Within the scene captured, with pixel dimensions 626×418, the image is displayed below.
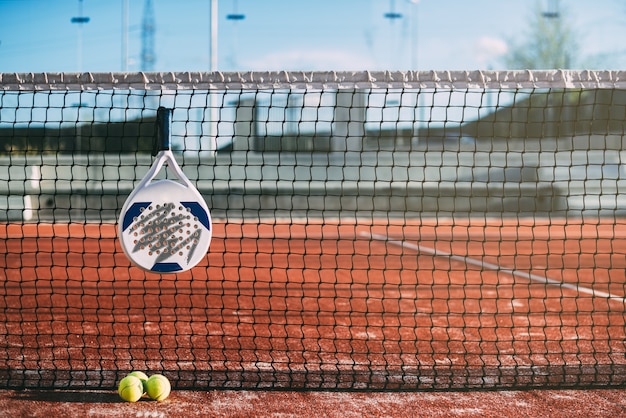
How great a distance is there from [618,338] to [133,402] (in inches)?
136

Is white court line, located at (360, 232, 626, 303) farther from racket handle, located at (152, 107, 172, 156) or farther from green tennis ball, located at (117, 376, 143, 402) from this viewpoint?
green tennis ball, located at (117, 376, 143, 402)

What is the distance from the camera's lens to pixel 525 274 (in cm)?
855

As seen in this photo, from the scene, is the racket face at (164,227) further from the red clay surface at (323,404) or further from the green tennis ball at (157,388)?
the red clay surface at (323,404)

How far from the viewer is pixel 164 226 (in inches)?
136

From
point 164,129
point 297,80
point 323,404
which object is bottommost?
point 323,404

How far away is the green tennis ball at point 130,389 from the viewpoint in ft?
11.1

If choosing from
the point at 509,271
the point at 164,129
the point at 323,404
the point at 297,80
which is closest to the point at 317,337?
the point at 323,404

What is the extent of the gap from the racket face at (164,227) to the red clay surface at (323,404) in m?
0.66

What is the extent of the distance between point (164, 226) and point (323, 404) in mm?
1146

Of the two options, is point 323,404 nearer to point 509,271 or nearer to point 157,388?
point 157,388

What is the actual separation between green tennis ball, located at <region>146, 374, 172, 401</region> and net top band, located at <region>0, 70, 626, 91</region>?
159 centimetres

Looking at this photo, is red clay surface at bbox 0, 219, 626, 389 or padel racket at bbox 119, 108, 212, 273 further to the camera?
red clay surface at bbox 0, 219, 626, 389

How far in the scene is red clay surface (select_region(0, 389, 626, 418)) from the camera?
10.8ft

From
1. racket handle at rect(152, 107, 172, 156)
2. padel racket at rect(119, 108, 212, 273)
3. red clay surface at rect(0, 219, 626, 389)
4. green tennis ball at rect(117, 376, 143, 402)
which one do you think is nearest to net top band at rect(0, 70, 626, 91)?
racket handle at rect(152, 107, 172, 156)
